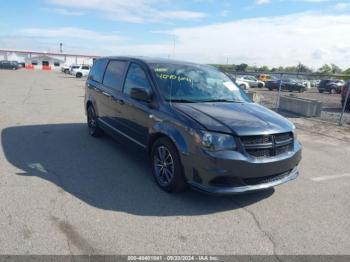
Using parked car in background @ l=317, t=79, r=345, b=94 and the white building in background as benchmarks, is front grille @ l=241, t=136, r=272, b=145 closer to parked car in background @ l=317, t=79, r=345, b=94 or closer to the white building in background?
parked car in background @ l=317, t=79, r=345, b=94

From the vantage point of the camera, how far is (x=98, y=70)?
7078 millimetres

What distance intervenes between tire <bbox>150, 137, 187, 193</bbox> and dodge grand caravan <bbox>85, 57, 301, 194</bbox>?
1 centimetres

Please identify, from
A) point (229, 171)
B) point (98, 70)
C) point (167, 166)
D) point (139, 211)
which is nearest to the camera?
point (229, 171)

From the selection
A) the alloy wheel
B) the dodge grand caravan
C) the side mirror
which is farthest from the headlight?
the side mirror

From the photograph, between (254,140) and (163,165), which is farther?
(163,165)

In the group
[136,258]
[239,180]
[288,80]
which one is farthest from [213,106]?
[288,80]

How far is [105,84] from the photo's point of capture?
6.43 metres

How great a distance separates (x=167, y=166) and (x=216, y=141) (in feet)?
3.04

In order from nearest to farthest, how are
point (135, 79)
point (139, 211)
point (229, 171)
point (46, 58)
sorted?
point (229, 171) < point (139, 211) < point (135, 79) < point (46, 58)

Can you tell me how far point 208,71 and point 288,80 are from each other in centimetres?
→ 3237

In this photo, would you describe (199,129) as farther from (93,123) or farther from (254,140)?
(93,123)

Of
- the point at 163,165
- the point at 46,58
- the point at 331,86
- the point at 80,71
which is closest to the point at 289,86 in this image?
the point at 331,86

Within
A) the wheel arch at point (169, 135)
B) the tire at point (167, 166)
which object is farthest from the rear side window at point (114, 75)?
the tire at point (167, 166)

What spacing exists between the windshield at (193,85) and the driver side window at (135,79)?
20 centimetres
